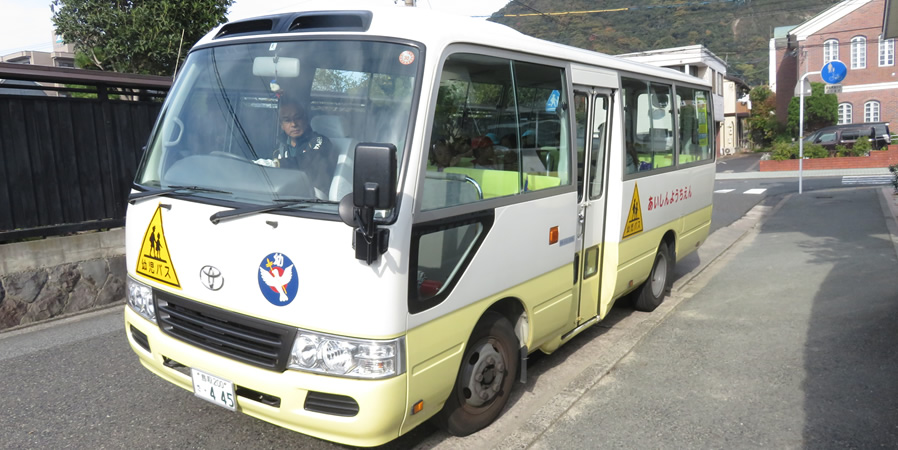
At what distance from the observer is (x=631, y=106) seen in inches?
233

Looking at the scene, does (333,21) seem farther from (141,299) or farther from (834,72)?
(834,72)

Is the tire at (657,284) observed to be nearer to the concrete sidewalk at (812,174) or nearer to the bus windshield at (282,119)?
the bus windshield at (282,119)

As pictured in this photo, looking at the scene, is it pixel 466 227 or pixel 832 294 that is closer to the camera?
pixel 466 227

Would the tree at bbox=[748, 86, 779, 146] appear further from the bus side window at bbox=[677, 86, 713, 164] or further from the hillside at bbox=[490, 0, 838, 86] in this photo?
the bus side window at bbox=[677, 86, 713, 164]

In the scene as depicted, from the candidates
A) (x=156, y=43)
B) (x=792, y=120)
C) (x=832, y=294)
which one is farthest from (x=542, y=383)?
(x=792, y=120)

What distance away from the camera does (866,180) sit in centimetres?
2030

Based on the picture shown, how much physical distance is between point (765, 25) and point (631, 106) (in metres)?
91.0

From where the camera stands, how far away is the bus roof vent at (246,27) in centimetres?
377

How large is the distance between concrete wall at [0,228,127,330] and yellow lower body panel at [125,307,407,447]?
4.05m

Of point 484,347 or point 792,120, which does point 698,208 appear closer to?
point 484,347

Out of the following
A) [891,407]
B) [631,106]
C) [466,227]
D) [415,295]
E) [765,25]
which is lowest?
[891,407]

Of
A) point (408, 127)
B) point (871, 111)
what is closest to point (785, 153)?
point (871, 111)

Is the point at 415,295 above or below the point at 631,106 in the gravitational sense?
below

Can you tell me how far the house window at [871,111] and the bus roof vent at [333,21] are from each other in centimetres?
4690
